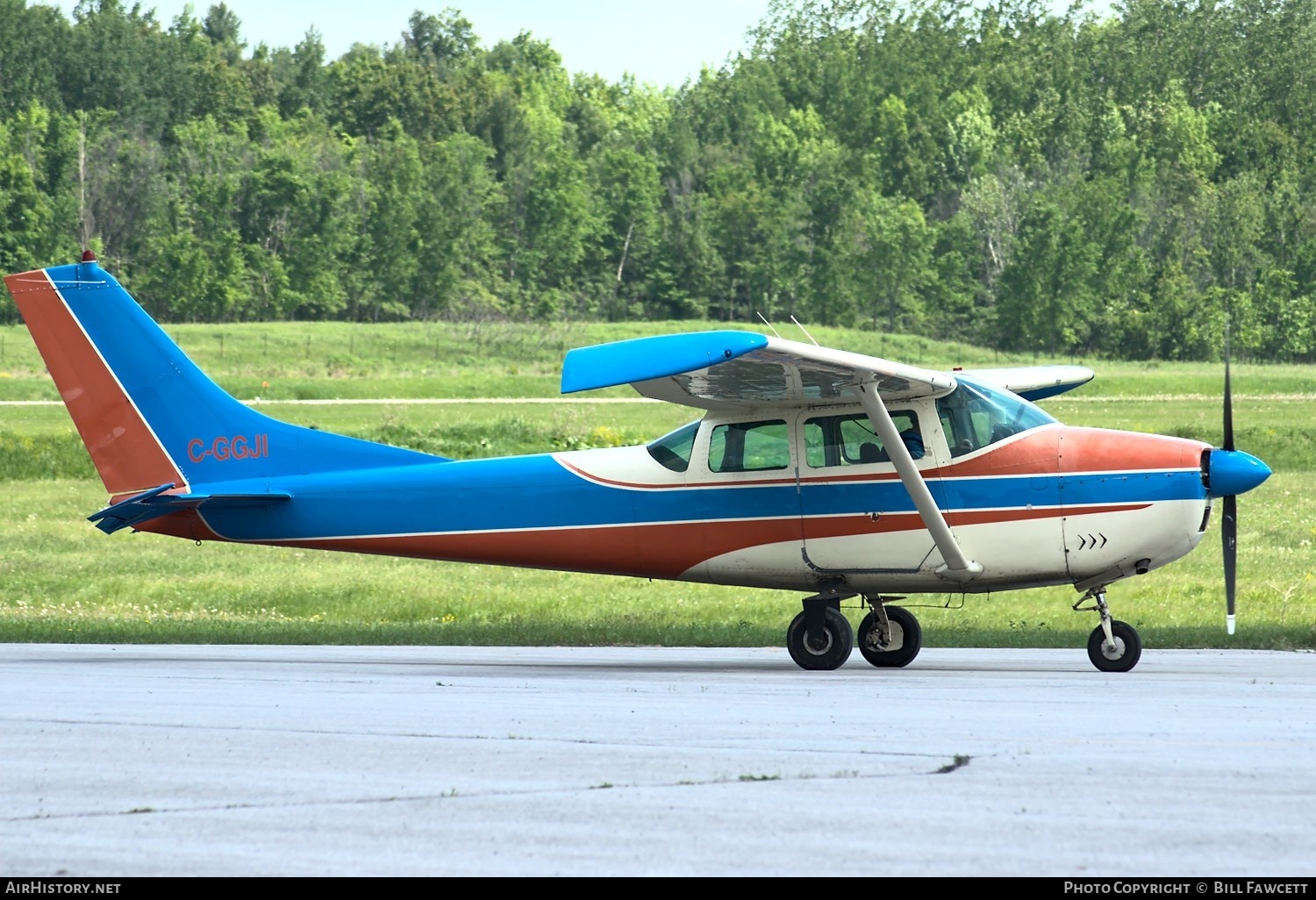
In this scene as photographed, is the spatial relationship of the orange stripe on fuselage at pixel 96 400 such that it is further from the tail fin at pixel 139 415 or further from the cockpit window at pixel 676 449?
the cockpit window at pixel 676 449

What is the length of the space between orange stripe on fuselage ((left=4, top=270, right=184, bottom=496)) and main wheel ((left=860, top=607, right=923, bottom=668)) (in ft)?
20.8

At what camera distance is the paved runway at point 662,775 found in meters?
6.01

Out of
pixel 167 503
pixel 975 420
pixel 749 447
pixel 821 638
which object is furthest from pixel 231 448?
pixel 975 420

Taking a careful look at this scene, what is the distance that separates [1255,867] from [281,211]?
296 ft

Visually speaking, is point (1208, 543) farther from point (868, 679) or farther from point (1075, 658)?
point (868, 679)

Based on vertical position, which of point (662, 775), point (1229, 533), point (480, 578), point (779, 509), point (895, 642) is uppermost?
point (779, 509)

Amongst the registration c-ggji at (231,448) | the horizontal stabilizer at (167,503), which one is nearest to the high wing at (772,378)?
the horizontal stabilizer at (167,503)

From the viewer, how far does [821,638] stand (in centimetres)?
1380

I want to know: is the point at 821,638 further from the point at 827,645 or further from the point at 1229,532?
the point at 1229,532

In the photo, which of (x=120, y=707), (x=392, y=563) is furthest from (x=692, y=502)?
(x=392, y=563)

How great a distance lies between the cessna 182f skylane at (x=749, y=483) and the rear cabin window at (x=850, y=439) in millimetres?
16

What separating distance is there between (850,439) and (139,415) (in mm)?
6524

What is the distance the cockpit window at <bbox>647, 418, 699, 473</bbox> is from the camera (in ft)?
47.2

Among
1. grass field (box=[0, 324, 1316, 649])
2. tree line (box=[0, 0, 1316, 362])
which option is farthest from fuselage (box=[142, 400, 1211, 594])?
tree line (box=[0, 0, 1316, 362])
